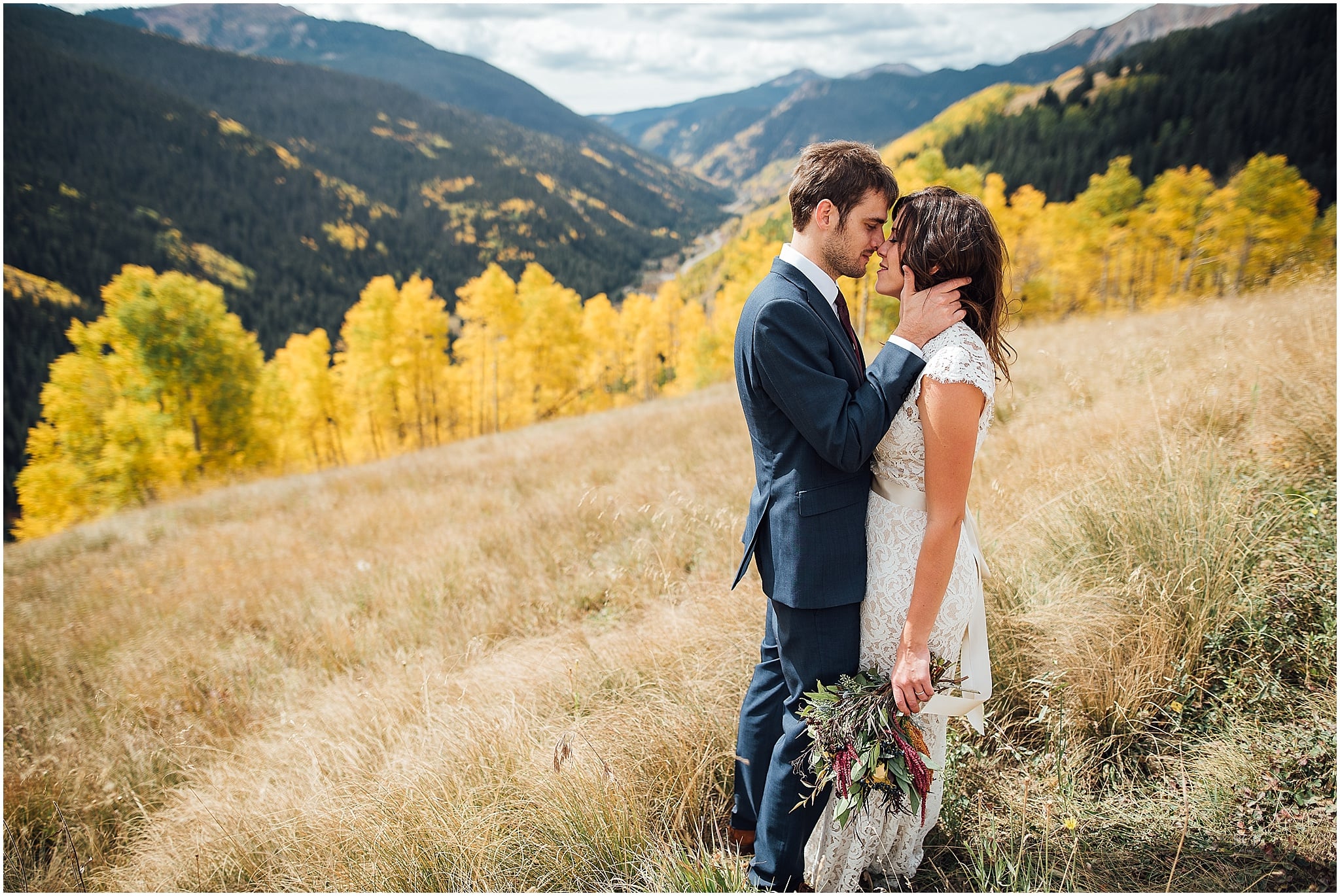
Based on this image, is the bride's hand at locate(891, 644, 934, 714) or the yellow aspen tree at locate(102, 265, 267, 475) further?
the yellow aspen tree at locate(102, 265, 267, 475)

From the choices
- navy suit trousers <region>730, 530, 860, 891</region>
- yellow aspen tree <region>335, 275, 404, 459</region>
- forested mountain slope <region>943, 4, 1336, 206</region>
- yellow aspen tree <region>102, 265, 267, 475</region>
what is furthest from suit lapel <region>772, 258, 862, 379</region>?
forested mountain slope <region>943, 4, 1336, 206</region>

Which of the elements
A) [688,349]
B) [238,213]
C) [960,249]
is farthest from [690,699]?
[238,213]

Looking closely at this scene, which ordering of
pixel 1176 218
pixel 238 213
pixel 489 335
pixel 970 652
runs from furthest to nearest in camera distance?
1. pixel 238 213
2. pixel 489 335
3. pixel 1176 218
4. pixel 970 652

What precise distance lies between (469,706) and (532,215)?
531 ft

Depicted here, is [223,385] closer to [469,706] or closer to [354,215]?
[469,706]

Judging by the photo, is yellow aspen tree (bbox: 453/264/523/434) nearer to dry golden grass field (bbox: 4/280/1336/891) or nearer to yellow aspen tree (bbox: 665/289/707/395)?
yellow aspen tree (bbox: 665/289/707/395)

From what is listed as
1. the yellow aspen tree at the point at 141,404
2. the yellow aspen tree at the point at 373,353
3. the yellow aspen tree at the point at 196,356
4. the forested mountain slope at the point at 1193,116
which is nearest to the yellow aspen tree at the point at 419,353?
the yellow aspen tree at the point at 373,353

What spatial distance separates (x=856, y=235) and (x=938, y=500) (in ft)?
2.73

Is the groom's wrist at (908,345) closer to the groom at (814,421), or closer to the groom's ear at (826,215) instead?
the groom at (814,421)

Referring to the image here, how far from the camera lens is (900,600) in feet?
6.24

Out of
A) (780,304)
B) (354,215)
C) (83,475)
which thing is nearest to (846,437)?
(780,304)

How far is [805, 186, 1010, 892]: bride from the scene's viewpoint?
167 centimetres

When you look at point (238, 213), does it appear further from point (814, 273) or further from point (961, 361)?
point (961, 361)

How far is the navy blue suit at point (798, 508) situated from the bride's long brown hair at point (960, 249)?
0.89 feet
